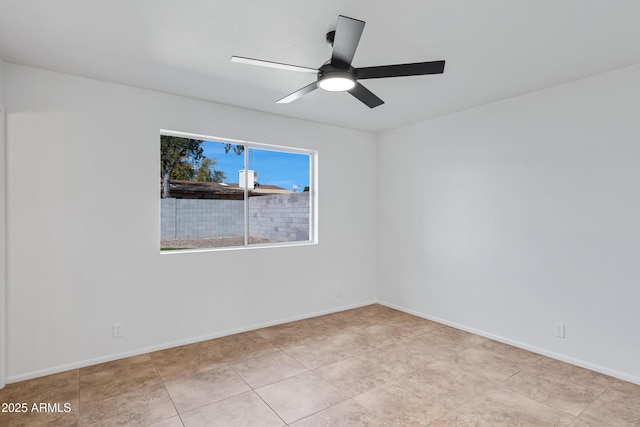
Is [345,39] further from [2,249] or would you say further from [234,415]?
[2,249]

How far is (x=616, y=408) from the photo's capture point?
7.57 feet

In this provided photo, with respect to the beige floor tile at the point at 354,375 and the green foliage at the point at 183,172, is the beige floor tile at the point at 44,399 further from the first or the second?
the green foliage at the point at 183,172

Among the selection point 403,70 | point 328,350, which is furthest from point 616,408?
point 403,70

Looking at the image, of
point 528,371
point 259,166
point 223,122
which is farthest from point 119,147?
point 528,371

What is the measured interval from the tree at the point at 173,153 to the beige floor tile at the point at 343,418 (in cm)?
253

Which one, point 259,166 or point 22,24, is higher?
point 22,24

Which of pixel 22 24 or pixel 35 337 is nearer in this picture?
pixel 22 24

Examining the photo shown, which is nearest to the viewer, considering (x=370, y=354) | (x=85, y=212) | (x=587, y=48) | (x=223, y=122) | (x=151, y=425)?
(x=151, y=425)

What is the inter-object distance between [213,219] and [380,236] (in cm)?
247

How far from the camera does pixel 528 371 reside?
2836 mm

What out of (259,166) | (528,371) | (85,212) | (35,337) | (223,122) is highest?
(223,122)

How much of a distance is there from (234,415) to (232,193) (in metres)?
2.33

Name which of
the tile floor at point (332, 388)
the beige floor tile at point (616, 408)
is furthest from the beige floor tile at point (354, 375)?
the beige floor tile at point (616, 408)

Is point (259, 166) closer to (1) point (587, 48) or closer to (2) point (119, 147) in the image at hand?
(2) point (119, 147)
